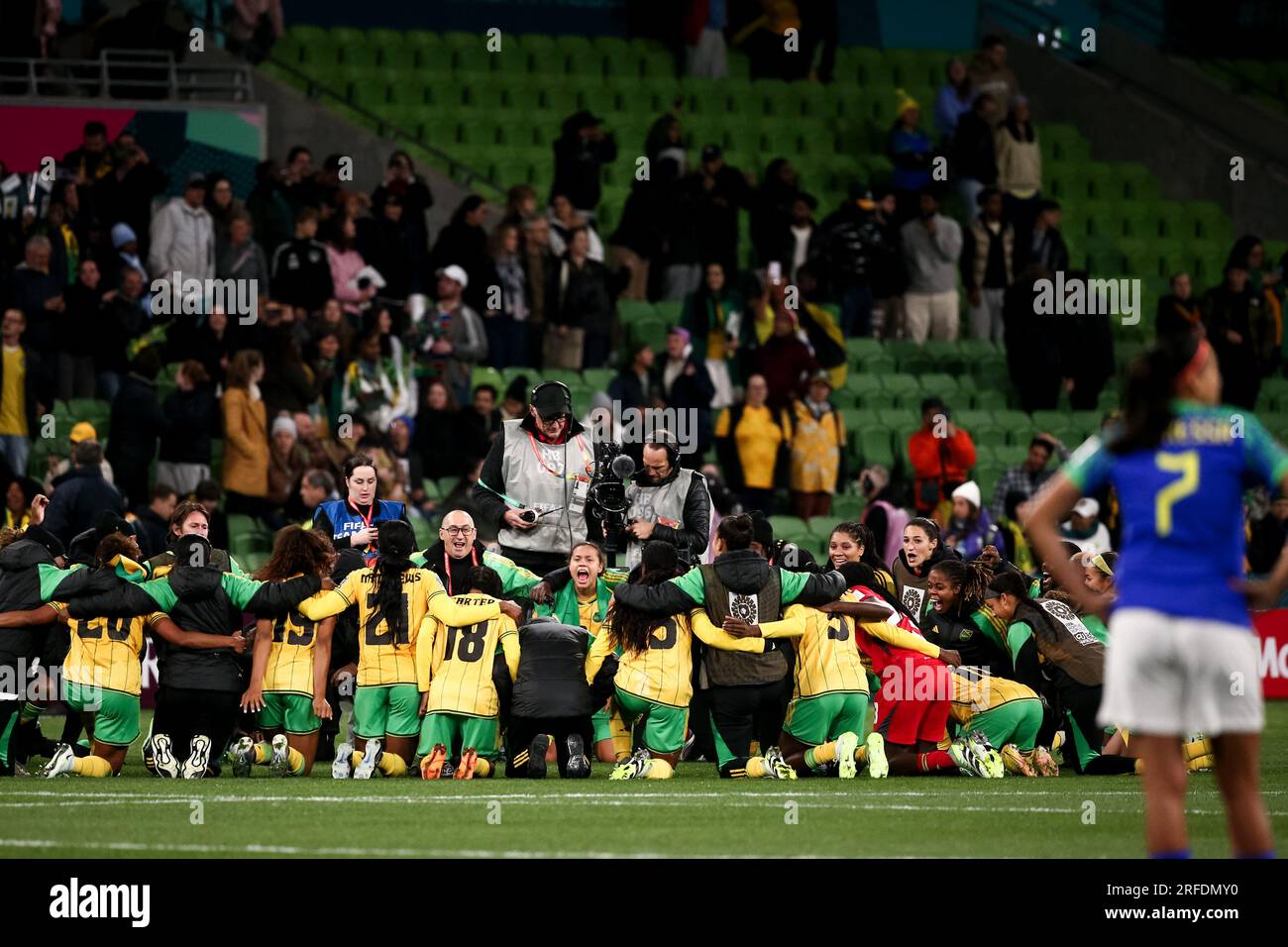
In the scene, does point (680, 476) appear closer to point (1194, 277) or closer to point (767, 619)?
point (767, 619)

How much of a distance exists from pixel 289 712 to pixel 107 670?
1085mm

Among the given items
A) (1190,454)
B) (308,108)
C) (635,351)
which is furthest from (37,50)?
(1190,454)

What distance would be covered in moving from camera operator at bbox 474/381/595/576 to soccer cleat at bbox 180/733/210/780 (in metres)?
2.30

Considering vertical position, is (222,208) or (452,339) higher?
(222,208)

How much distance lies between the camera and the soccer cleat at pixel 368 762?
40.9ft

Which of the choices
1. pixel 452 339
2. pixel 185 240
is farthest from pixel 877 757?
pixel 185 240

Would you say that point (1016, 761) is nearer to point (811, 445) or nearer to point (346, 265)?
point (811, 445)

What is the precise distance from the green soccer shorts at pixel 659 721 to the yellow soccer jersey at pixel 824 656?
734 mm

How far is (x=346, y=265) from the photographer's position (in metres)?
20.4

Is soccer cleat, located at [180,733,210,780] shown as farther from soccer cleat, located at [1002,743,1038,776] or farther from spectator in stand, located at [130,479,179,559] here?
soccer cleat, located at [1002,743,1038,776]

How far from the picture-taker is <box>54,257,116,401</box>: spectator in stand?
18906mm

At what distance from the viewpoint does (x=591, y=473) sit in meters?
13.8

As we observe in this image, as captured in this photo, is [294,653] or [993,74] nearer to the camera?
[294,653]
